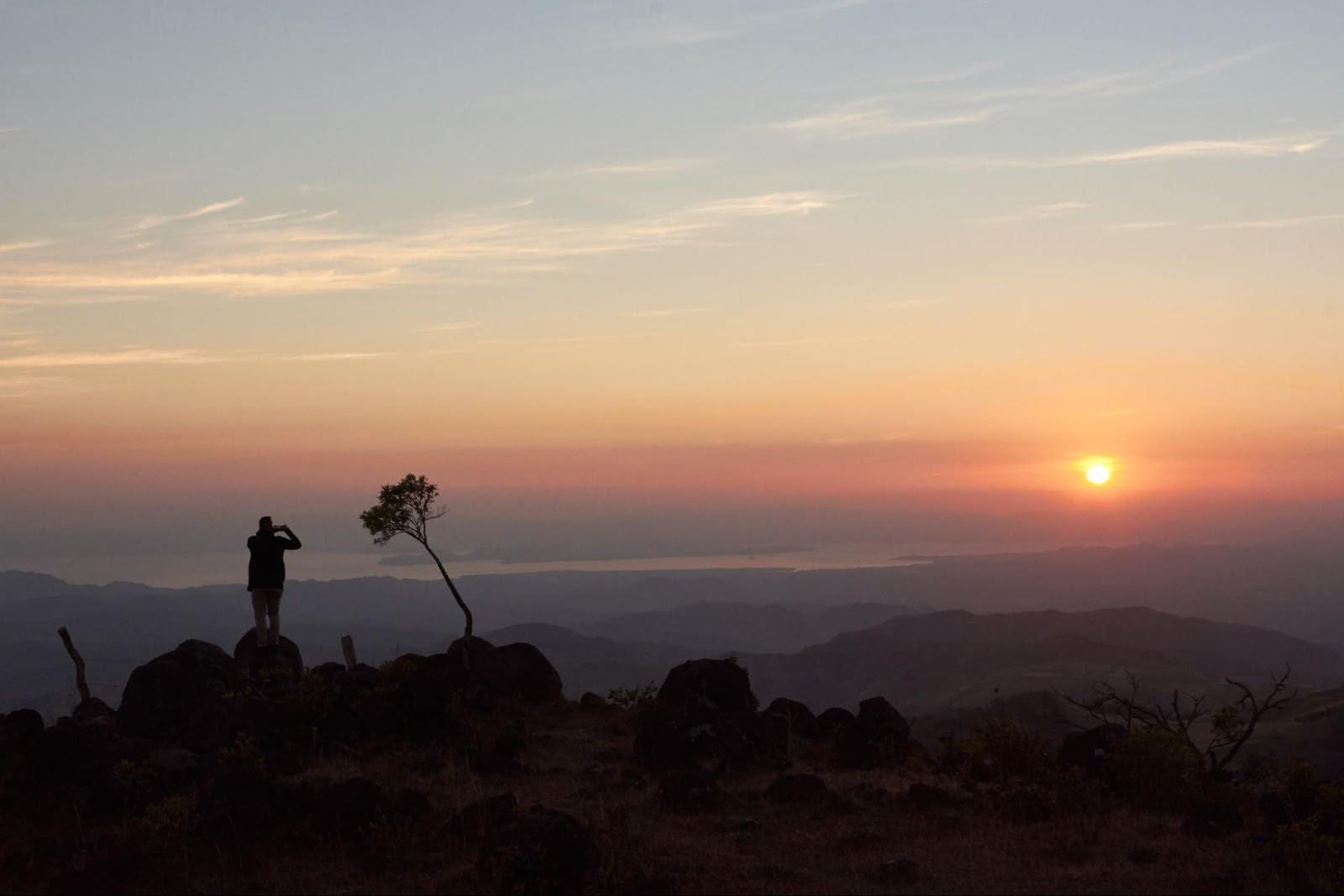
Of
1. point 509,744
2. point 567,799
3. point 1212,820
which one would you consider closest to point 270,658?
point 509,744

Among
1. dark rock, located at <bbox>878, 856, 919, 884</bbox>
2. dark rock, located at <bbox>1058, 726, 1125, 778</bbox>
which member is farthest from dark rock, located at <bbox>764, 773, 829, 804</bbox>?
dark rock, located at <bbox>1058, 726, 1125, 778</bbox>

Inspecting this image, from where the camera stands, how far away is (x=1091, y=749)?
82.9 feet

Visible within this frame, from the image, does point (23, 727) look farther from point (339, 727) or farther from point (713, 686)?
point (713, 686)

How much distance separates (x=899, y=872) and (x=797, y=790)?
462 cm

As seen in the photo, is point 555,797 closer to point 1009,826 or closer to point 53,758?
point 1009,826

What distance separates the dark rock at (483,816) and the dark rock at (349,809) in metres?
1.64

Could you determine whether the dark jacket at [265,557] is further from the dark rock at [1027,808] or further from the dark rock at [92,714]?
the dark rock at [1027,808]

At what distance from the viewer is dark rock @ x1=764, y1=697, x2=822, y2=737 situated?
101 feet

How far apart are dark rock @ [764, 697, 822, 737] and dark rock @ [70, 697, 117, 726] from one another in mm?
17596

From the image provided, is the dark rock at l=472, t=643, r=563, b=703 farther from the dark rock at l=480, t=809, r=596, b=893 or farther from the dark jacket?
the dark rock at l=480, t=809, r=596, b=893

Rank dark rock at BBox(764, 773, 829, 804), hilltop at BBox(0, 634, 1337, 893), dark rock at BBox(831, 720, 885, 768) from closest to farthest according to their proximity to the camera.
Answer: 1. hilltop at BBox(0, 634, 1337, 893)
2. dark rock at BBox(764, 773, 829, 804)
3. dark rock at BBox(831, 720, 885, 768)

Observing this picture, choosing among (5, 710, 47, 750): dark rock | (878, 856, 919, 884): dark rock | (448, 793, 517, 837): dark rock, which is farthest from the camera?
(5, 710, 47, 750): dark rock

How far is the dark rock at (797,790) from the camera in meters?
22.7

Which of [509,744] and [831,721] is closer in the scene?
[509,744]
